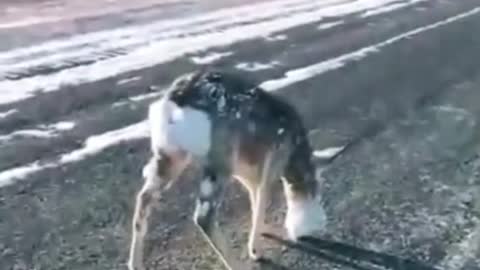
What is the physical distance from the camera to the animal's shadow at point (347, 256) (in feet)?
25.9

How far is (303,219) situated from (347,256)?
0.46m

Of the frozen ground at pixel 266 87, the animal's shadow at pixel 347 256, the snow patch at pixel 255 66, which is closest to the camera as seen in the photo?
the animal's shadow at pixel 347 256

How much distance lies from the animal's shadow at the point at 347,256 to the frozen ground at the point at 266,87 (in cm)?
7

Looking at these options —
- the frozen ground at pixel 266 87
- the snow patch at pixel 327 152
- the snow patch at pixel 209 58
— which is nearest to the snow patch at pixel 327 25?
the frozen ground at pixel 266 87

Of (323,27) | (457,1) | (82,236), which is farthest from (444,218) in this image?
(457,1)

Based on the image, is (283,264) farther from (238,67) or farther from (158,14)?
(158,14)

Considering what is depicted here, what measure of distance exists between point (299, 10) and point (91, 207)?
11.1 metres

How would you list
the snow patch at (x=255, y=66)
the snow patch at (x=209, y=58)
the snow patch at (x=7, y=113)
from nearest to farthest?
1. the snow patch at (x=7, y=113)
2. the snow patch at (x=255, y=66)
3. the snow patch at (x=209, y=58)

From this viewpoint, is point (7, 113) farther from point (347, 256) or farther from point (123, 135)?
point (347, 256)

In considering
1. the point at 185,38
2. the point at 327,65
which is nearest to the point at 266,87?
the point at 327,65

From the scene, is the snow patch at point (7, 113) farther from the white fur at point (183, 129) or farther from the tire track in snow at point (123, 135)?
the white fur at point (183, 129)

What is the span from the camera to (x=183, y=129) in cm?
726

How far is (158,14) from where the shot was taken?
1847 centimetres

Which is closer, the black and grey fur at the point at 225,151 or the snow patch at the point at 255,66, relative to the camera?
the black and grey fur at the point at 225,151
